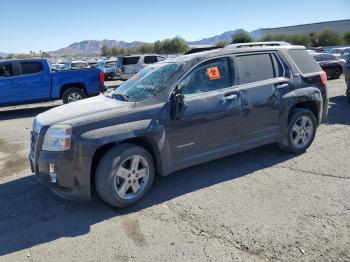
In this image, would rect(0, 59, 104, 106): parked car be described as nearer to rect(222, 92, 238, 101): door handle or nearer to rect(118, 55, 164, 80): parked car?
rect(222, 92, 238, 101): door handle

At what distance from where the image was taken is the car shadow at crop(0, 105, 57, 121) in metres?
11.7

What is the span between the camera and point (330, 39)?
61.2 meters

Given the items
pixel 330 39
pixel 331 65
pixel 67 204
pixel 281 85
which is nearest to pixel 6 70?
pixel 67 204

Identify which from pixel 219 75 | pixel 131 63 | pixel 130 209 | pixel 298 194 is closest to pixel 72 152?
pixel 130 209

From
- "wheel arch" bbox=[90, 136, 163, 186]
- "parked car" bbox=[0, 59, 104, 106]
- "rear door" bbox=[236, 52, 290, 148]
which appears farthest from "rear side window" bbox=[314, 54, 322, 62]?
"wheel arch" bbox=[90, 136, 163, 186]

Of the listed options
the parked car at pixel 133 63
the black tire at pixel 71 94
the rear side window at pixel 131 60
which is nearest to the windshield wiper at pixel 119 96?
the black tire at pixel 71 94

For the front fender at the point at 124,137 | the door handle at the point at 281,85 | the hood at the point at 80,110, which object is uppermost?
the door handle at the point at 281,85

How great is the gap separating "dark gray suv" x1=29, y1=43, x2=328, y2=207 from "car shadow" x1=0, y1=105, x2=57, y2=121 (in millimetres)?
7617

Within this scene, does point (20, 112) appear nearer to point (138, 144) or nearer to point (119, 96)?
point (119, 96)

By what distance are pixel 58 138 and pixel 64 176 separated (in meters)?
0.44

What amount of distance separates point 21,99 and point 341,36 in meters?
62.0

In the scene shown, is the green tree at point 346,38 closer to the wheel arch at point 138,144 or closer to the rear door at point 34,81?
the rear door at point 34,81

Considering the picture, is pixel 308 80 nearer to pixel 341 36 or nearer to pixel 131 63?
pixel 131 63

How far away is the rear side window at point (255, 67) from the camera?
521 cm
